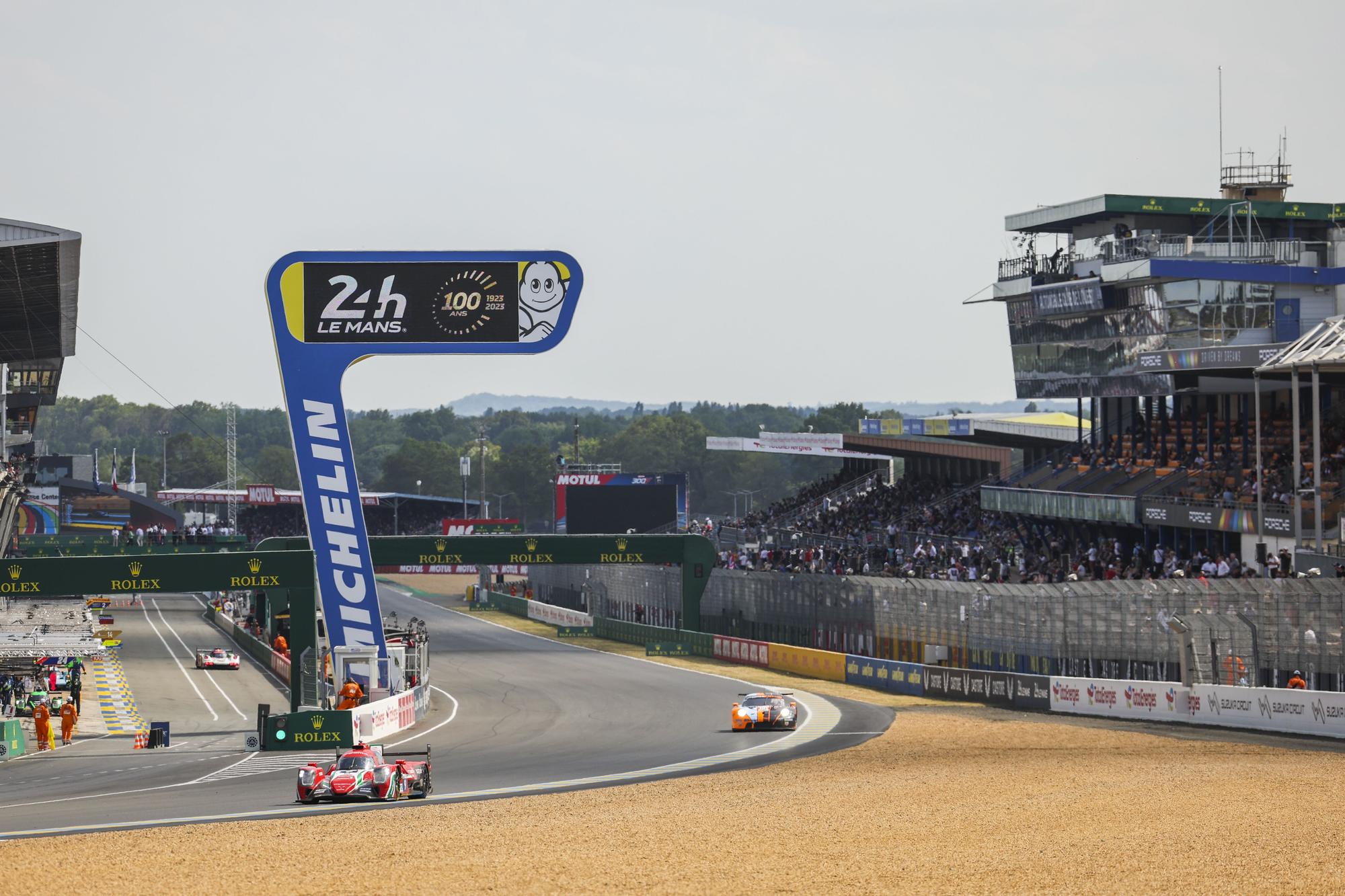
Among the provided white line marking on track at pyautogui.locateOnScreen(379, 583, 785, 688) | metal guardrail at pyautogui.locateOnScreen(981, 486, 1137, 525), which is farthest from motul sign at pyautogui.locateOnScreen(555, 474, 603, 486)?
metal guardrail at pyautogui.locateOnScreen(981, 486, 1137, 525)

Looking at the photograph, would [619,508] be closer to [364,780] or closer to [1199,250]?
[1199,250]

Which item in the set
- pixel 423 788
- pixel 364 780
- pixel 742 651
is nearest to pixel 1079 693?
pixel 423 788

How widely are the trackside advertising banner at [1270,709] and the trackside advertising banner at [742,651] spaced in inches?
932

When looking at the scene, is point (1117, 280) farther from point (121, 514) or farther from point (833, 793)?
point (121, 514)

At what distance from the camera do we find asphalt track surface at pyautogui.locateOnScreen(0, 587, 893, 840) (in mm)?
28609

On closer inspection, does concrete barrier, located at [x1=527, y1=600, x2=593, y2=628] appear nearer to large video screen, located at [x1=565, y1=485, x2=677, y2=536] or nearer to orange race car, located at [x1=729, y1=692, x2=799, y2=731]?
large video screen, located at [x1=565, y1=485, x2=677, y2=536]

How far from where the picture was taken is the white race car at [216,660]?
67500 millimetres

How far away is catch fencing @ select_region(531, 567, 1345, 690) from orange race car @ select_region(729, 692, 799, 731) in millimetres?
8085

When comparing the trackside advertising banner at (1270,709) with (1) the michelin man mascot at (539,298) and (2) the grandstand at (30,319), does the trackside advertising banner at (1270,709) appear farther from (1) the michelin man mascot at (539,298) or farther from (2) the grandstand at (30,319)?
(2) the grandstand at (30,319)

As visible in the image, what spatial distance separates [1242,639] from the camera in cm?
3659

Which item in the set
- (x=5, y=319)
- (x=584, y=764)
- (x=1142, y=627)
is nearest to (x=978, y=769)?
(x=584, y=764)

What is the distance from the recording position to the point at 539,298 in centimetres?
4178

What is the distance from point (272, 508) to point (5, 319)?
9186cm

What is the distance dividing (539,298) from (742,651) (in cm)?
2302
